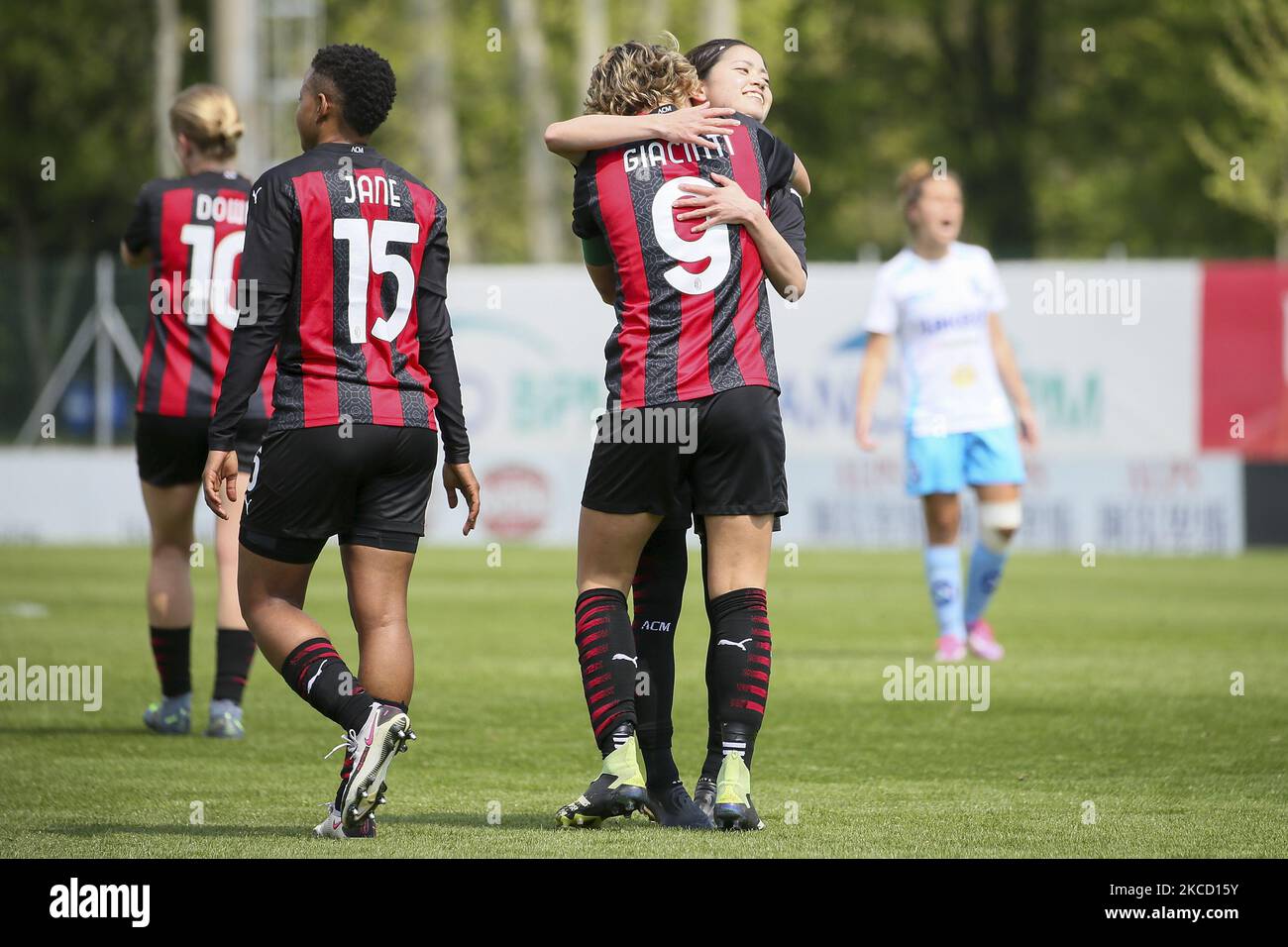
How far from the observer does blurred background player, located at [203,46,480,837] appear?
5.71 m

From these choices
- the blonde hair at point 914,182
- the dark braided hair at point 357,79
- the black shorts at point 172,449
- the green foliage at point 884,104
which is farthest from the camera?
the green foliage at point 884,104

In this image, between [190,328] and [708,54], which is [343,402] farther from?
[190,328]

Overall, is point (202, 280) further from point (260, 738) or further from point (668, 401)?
point (668, 401)

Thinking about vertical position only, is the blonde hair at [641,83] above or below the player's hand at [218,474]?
above

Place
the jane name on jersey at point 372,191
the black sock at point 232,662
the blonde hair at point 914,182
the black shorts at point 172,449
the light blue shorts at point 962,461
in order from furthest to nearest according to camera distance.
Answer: the blonde hair at point 914,182
the light blue shorts at point 962,461
the black sock at point 232,662
the black shorts at point 172,449
the jane name on jersey at point 372,191

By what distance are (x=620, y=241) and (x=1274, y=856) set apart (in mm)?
2351

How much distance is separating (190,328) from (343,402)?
250 cm

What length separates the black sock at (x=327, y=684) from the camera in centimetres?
566

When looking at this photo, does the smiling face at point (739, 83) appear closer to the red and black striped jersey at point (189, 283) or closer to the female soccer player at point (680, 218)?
the female soccer player at point (680, 218)

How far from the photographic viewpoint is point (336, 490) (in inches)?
226

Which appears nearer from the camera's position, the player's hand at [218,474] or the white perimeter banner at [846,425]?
the player's hand at [218,474]

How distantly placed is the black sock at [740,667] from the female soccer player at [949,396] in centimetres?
461

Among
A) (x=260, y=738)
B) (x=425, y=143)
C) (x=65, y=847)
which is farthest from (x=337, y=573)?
(x=425, y=143)

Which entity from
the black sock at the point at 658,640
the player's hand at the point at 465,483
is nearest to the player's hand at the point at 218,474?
the player's hand at the point at 465,483
